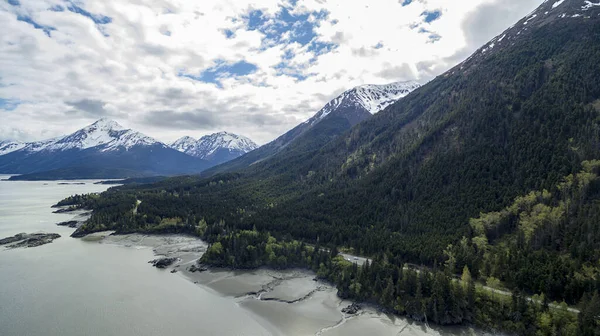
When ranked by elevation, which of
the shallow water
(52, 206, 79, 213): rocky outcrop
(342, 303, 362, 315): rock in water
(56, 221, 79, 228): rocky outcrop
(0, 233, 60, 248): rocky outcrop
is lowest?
(342, 303, 362, 315): rock in water

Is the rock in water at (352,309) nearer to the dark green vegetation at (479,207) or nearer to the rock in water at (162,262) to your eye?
the dark green vegetation at (479,207)

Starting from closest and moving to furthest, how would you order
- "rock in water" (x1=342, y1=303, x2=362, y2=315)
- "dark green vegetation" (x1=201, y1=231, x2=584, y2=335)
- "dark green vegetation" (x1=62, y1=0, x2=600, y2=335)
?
1. "dark green vegetation" (x1=201, y1=231, x2=584, y2=335)
2. "dark green vegetation" (x1=62, y1=0, x2=600, y2=335)
3. "rock in water" (x1=342, y1=303, x2=362, y2=315)

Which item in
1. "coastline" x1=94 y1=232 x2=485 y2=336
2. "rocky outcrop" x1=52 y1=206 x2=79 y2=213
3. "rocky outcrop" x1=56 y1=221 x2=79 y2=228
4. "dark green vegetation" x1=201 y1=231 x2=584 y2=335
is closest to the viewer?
"dark green vegetation" x1=201 y1=231 x2=584 y2=335

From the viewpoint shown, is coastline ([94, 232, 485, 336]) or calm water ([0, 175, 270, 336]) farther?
coastline ([94, 232, 485, 336])

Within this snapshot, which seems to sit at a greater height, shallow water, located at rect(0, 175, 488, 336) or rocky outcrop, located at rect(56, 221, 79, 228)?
rocky outcrop, located at rect(56, 221, 79, 228)

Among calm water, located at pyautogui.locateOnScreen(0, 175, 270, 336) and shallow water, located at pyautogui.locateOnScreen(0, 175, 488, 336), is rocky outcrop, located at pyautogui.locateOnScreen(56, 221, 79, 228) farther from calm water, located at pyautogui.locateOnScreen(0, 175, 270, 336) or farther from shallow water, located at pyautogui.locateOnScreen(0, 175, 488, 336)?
calm water, located at pyautogui.locateOnScreen(0, 175, 270, 336)

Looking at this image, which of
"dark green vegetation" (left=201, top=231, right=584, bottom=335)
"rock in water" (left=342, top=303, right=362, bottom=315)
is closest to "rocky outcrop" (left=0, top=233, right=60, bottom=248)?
"dark green vegetation" (left=201, top=231, right=584, bottom=335)

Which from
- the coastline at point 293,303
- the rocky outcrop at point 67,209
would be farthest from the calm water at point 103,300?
the rocky outcrop at point 67,209
